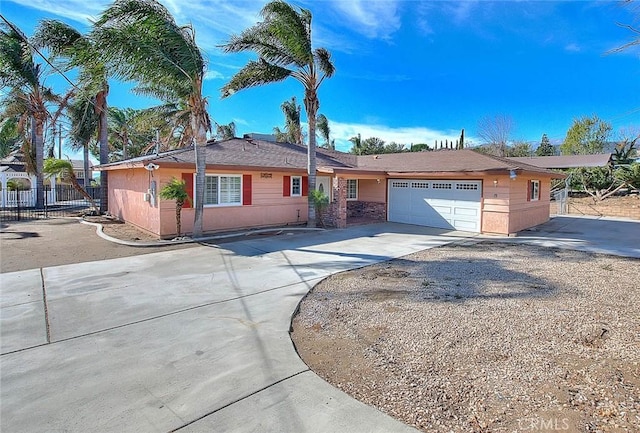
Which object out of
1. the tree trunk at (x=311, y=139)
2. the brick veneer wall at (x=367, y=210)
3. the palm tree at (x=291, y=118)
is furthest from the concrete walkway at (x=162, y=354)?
the palm tree at (x=291, y=118)

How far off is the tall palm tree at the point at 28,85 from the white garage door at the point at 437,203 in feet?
63.3

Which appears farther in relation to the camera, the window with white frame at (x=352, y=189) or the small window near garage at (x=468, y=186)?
the window with white frame at (x=352, y=189)

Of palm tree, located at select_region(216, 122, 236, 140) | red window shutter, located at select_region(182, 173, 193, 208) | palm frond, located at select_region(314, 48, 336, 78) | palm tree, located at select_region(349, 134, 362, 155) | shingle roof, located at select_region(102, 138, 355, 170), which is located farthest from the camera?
palm tree, located at select_region(349, 134, 362, 155)

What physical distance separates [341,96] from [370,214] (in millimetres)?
9690

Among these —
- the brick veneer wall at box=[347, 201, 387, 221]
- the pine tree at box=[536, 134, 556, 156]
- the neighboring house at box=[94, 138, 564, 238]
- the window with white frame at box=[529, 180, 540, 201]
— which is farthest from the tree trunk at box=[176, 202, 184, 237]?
the pine tree at box=[536, 134, 556, 156]

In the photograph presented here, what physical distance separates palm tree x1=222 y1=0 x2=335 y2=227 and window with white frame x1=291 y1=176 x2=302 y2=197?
1849 millimetres

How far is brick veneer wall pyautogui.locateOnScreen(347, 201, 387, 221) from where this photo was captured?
1712cm

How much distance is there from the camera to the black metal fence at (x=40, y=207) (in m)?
17.9

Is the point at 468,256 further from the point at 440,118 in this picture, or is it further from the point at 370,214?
the point at 440,118

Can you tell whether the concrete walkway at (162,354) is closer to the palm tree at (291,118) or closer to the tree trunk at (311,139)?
the tree trunk at (311,139)

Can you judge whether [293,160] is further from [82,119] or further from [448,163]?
[82,119]

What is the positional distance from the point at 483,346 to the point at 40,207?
2527cm

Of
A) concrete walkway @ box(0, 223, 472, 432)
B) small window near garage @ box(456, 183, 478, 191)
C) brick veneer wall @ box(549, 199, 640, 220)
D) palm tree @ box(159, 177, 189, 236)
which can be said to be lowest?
concrete walkway @ box(0, 223, 472, 432)

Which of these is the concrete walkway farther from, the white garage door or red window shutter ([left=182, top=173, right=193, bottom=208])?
the white garage door
